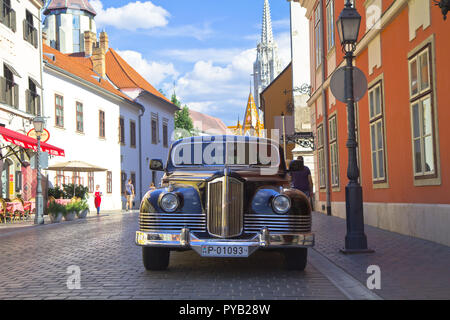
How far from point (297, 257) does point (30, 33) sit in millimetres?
22290

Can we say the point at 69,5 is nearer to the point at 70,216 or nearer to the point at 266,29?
the point at 70,216

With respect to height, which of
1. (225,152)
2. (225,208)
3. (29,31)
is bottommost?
(225,208)

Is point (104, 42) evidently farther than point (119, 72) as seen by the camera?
No

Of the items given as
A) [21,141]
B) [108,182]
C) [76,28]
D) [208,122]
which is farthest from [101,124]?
[208,122]

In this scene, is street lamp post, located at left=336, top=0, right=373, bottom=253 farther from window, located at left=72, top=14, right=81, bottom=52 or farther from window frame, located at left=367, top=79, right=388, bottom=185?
window, located at left=72, top=14, right=81, bottom=52

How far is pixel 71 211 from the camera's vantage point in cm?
2138

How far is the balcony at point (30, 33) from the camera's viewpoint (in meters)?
25.1

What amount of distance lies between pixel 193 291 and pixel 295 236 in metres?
1.51

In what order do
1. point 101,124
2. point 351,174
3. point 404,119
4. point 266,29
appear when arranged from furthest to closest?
point 266,29 < point 101,124 < point 404,119 < point 351,174

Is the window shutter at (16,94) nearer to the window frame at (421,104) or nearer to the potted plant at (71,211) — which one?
the potted plant at (71,211)

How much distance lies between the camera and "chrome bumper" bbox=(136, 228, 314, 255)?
255 inches

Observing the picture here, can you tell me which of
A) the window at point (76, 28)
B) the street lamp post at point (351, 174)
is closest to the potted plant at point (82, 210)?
the street lamp post at point (351, 174)

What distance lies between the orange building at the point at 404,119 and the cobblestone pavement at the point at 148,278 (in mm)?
3106
